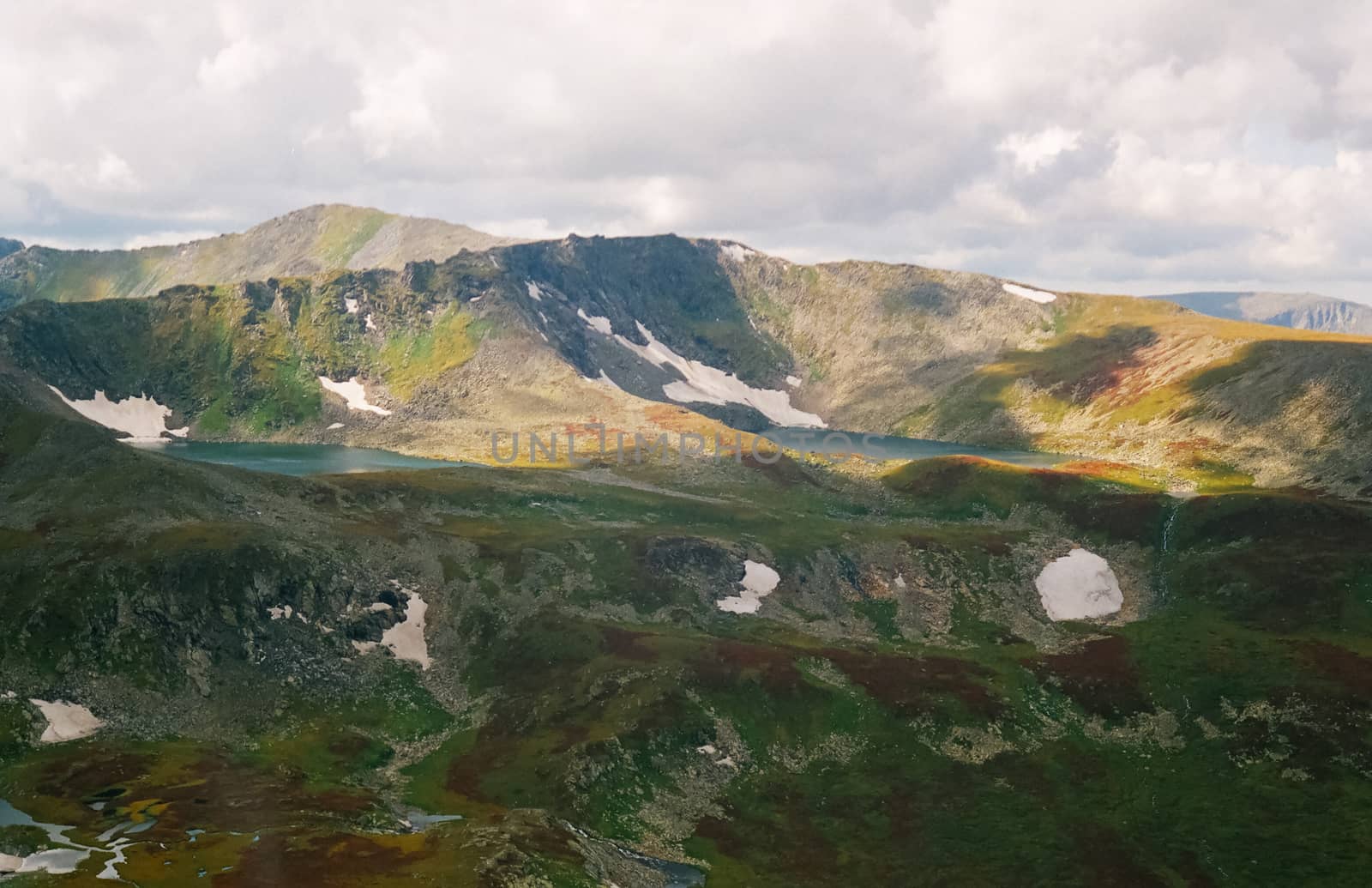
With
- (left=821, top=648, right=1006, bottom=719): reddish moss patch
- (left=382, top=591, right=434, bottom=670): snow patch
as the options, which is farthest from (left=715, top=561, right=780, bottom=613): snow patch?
(left=382, top=591, right=434, bottom=670): snow patch

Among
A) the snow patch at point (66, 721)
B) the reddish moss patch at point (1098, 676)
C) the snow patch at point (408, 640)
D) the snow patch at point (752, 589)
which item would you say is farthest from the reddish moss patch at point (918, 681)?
the snow patch at point (66, 721)

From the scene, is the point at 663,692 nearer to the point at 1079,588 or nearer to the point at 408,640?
the point at 408,640

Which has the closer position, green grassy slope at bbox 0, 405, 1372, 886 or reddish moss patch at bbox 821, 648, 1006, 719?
green grassy slope at bbox 0, 405, 1372, 886

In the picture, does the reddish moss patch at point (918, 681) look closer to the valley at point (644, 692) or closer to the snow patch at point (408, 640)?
the valley at point (644, 692)

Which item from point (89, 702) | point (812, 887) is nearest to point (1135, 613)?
point (812, 887)

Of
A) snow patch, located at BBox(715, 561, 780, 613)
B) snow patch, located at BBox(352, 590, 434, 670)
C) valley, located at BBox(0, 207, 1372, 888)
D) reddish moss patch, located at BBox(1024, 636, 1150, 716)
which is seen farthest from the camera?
snow patch, located at BBox(715, 561, 780, 613)

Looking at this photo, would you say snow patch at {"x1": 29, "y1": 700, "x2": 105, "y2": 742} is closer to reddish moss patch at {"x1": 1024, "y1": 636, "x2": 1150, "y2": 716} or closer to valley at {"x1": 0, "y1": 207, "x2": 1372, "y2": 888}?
valley at {"x1": 0, "y1": 207, "x2": 1372, "y2": 888}

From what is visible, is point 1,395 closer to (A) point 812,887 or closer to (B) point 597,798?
(B) point 597,798
